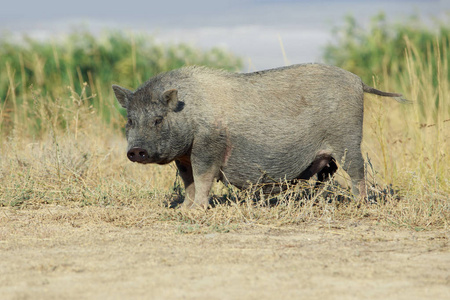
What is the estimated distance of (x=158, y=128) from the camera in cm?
549

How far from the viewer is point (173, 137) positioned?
5465 mm

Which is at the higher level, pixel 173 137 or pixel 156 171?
pixel 173 137

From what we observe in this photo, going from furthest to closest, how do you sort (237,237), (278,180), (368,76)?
(368,76) < (278,180) < (237,237)

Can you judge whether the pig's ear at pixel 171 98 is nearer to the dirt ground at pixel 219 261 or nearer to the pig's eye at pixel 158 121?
the pig's eye at pixel 158 121

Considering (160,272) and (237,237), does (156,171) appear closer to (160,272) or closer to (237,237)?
(237,237)

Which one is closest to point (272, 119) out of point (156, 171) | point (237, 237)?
point (237, 237)

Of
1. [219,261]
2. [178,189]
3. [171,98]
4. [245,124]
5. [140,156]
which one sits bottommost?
[178,189]

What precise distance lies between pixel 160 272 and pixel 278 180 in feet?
8.22

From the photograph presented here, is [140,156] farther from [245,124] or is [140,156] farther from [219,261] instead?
[219,261]

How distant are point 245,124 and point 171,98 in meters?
0.75

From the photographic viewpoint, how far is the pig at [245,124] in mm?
5516

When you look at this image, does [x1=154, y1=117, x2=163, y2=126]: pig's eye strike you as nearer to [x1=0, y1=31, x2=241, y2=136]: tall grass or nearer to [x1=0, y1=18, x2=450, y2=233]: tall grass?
[x1=0, y1=18, x2=450, y2=233]: tall grass

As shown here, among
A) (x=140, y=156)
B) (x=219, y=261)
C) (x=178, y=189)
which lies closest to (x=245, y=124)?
(x=140, y=156)

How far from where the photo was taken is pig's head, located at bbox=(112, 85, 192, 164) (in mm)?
5418
